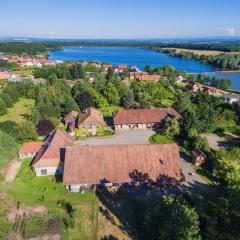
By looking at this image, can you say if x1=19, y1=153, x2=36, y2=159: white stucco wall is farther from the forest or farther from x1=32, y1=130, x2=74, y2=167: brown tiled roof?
x1=32, y1=130, x2=74, y2=167: brown tiled roof

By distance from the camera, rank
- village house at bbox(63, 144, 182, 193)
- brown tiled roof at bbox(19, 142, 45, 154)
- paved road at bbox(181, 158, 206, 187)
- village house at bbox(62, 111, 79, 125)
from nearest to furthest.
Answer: village house at bbox(63, 144, 182, 193)
paved road at bbox(181, 158, 206, 187)
brown tiled roof at bbox(19, 142, 45, 154)
village house at bbox(62, 111, 79, 125)

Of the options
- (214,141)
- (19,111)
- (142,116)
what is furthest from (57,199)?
(19,111)

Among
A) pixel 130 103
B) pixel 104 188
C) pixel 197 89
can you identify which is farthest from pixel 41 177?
pixel 197 89

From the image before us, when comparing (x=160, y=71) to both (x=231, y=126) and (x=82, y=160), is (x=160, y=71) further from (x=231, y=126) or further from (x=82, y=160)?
(x=82, y=160)

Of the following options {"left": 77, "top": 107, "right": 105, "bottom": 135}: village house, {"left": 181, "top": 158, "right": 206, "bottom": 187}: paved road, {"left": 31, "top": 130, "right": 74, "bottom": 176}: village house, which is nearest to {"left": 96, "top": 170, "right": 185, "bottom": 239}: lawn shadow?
{"left": 181, "top": 158, "right": 206, "bottom": 187}: paved road

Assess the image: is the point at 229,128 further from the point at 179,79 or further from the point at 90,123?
the point at 179,79

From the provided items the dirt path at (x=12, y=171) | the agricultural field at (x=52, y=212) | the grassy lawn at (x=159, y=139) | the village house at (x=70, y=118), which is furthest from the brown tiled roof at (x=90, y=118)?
the agricultural field at (x=52, y=212)

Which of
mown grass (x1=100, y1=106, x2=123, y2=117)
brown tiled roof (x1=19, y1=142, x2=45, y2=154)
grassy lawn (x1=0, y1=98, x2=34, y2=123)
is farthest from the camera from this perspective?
mown grass (x1=100, y1=106, x2=123, y2=117)
